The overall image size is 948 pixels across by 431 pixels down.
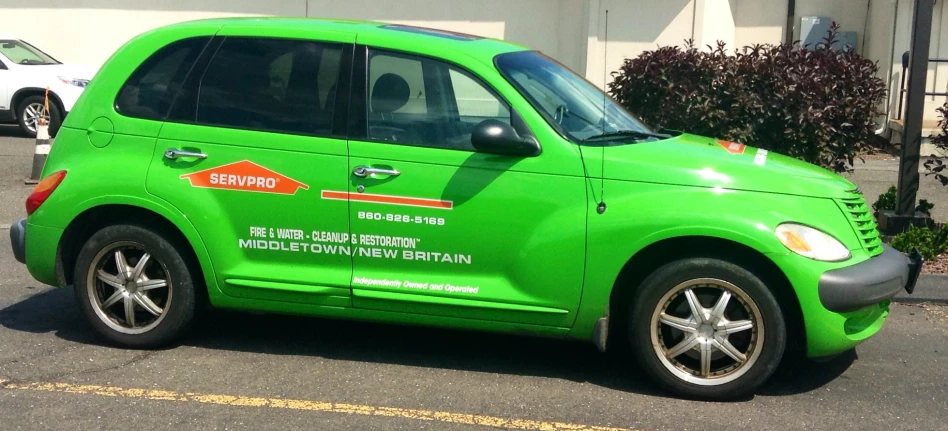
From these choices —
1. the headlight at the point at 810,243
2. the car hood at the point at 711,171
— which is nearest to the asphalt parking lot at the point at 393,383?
the headlight at the point at 810,243

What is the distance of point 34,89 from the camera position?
16500mm

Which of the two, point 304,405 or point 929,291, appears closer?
point 304,405

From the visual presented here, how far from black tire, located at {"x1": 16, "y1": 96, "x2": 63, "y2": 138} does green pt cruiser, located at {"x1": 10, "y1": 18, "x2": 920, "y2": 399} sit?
36.2ft

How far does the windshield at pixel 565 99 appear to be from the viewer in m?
5.50

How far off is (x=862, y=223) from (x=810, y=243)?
1.55 ft

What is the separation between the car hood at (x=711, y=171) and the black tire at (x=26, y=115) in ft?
42.8

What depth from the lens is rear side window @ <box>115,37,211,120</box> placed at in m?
5.81

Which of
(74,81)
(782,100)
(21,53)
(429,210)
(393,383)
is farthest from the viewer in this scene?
(21,53)

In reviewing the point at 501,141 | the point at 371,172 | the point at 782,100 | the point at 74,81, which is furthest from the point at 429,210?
the point at 74,81

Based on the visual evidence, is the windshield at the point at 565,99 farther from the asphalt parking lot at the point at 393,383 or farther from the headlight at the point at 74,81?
the headlight at the point at 74,81

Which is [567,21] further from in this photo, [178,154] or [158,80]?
[178,154]

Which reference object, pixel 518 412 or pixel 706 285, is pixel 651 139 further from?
pixel 518 412

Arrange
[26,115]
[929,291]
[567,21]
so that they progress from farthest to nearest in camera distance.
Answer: [567,21] → [26,115] → [929,291]

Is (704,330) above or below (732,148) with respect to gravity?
below
